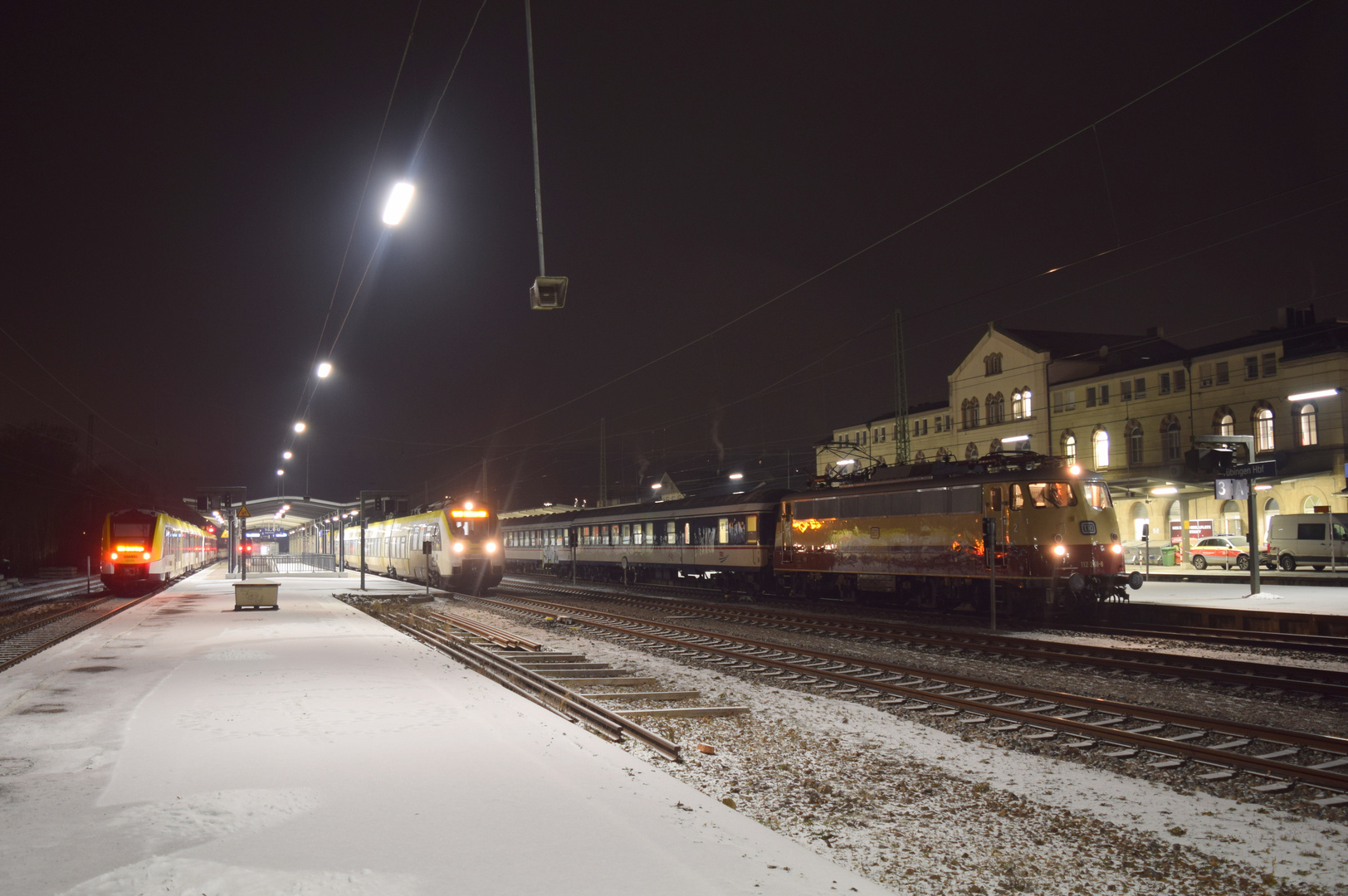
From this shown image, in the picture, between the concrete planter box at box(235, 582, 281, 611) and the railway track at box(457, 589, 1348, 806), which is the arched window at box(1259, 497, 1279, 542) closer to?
the railway track at box(457, 589, 1348, 806)

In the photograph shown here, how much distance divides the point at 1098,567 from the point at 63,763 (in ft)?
62.2

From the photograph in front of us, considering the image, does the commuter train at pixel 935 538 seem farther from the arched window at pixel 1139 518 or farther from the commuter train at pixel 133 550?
the arched window at pixel 1139 518

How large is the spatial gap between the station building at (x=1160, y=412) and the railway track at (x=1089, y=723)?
17.2 metres

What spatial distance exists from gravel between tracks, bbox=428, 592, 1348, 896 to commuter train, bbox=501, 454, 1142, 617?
11.5m

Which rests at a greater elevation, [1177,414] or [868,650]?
[1177,414]

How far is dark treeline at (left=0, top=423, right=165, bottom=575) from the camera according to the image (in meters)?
50.5

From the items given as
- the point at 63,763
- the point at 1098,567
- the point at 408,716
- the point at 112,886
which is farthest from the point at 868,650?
the point at 112,886

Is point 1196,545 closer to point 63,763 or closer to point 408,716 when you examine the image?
point 408,716

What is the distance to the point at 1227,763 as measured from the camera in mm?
7961

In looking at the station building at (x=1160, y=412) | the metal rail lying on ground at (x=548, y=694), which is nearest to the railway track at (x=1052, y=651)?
the metal rail lying on ground at (x=548, y=694)

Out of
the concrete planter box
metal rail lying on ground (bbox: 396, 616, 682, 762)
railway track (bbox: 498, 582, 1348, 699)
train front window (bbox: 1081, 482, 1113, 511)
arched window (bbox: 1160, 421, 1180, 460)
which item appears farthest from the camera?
arched window (bbox: 1160, 421, 1180, 460)

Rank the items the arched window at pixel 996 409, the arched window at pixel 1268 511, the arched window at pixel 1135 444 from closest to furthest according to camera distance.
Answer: the arched window at pixel 1268 511
the arched window at pixel 1135 444
the arched window at pixel 996 409

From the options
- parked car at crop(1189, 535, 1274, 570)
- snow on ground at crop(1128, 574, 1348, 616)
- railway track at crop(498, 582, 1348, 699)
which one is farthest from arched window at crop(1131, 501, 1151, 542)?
railway track at crop(498, 582, 1348, 699)

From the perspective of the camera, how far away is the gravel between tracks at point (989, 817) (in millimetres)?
5438
